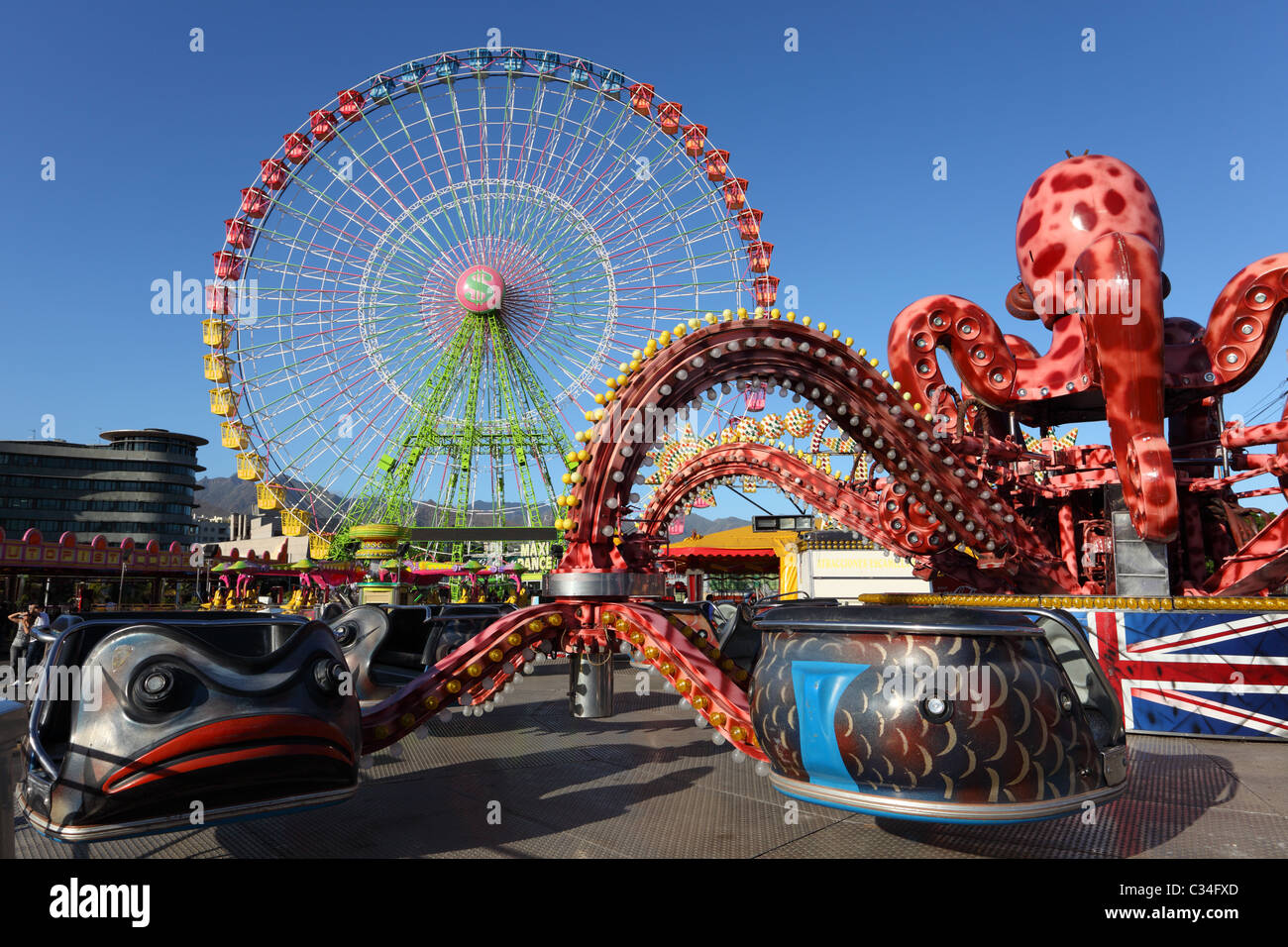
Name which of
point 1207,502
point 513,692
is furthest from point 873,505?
point 513,692

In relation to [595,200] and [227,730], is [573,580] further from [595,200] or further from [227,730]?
[595,200]

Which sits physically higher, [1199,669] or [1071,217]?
[1071,217]

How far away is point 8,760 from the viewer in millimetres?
2145

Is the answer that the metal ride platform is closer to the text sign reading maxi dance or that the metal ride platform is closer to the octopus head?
the octopus head

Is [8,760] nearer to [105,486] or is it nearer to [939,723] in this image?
[939,723]

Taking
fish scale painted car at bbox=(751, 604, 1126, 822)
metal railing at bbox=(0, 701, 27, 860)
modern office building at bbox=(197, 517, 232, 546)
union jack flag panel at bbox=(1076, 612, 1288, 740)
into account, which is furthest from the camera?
modern office building at bbox=(197, 517, 232, 546)

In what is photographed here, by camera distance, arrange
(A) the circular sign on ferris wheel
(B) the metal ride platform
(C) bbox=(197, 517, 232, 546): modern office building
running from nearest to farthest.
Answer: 1. (B) the metal ride platform
2. (A) the circular sign on ferris wheel
3. (C) bbox=(197, 517, 232, 546): modern office building

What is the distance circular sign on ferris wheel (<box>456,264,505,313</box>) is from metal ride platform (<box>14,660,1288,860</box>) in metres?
21.3

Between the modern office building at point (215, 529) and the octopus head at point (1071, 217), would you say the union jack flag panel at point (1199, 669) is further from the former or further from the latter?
the modern office building at point (215, 529)

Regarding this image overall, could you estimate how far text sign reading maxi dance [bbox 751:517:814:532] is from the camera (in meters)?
22.8

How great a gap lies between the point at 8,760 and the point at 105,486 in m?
102

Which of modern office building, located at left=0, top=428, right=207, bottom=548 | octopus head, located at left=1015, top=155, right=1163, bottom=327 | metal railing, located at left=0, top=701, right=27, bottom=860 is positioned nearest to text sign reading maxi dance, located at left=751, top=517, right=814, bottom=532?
octopus head, located at left=1015, top=155, right=1163, bottom=327

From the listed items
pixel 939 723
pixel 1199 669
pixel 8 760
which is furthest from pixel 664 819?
pixel 1199 669

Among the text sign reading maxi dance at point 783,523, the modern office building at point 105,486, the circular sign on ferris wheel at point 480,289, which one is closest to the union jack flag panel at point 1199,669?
the text sign reading maxi dance at point 783,523
